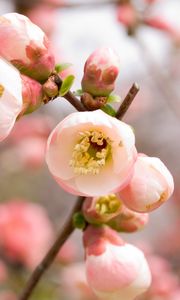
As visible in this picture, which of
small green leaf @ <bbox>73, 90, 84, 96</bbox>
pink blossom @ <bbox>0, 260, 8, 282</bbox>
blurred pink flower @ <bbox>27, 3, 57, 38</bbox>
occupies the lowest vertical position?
pink blossom @ <bbox>0, 260, 8, 282</bbox>

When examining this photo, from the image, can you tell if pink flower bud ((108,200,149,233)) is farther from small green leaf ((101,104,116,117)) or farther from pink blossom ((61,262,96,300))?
pink blossom ((61,262,96,300))

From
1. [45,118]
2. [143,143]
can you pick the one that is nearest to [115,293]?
[45,118]

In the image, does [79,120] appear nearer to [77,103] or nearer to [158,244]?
[77,103]

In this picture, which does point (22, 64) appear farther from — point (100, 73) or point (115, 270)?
point (115, 270)

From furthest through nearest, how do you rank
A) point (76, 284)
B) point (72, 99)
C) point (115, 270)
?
point (76, 284)
point (115, 270)
point (72, 99)

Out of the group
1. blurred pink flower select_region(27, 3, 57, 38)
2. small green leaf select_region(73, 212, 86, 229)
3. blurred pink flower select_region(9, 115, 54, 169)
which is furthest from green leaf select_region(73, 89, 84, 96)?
blurred pink flower select_region(27, 3, 57, 38)

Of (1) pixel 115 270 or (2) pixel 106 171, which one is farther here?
(1) pixel 115 270

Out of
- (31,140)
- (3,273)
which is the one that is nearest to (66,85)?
(3,273)
